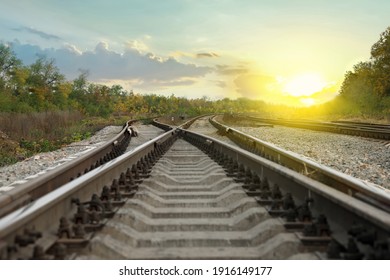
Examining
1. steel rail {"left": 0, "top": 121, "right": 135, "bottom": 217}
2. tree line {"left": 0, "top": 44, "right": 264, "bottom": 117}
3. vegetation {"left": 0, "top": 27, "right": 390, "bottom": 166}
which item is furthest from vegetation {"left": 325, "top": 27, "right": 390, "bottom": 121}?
steel rail {"left": 0, "top": 121, "right": 135, "bottom": 217}

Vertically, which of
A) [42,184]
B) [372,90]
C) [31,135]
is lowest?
[31,135]

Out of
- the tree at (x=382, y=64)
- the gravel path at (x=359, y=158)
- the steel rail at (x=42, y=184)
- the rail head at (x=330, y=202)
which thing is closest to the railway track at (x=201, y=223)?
the rail head at (x=330, y=202)

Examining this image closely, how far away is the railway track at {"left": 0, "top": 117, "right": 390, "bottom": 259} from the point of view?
293cm

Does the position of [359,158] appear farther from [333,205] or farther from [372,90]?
→ [372,90]

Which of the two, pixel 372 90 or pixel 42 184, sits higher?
pixel 372 90

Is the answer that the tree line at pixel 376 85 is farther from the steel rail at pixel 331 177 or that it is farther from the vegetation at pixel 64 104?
the steel rail at pixel 331 177

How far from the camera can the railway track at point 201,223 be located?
9.62ft

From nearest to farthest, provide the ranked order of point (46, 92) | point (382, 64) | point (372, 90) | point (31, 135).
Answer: point (31, 135) → point (382, 64) → point (372, 90) → point (46, 92)

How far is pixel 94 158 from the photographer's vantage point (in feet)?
28.2

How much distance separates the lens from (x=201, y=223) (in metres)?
4.12

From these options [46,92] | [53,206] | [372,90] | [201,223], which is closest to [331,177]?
[201,223]

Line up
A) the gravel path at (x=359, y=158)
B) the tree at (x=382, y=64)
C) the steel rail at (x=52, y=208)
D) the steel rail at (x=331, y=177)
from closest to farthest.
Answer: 1. the steel rail at (x=52, y=208)
2. the steel rail at (x=331, y=177)
3. the gravel path at (x=359, y=158)
4. the tree at (x=382, y=64)

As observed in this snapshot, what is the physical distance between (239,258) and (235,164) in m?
3.80
